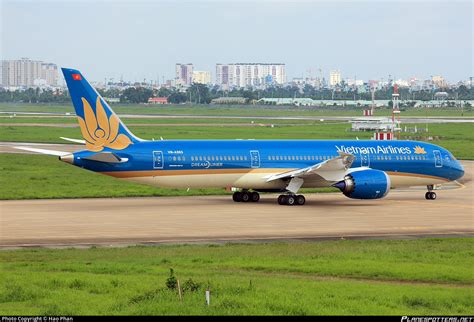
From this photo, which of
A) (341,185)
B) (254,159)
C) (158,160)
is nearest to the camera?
(158,160)

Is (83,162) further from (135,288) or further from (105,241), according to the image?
(135,288)

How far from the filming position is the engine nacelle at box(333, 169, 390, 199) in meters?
50.0

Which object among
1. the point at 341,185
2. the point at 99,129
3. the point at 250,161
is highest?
the point at 99,129

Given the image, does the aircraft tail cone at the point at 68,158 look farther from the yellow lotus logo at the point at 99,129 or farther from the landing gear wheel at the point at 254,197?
the landing gear wheel at the point at 254,197

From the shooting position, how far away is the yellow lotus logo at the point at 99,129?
1861 inches

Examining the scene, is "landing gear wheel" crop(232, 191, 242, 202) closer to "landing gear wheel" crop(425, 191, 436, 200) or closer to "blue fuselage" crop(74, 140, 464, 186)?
"blue fuselage" crop(74, 140, 464, 186)

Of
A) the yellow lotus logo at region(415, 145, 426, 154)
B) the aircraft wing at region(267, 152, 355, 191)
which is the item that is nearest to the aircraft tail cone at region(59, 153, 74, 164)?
the aircraft wing at region(267, 152, 355, 191)

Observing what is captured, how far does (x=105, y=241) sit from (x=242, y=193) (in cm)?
1680

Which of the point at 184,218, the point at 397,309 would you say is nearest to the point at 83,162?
the point at 184,218

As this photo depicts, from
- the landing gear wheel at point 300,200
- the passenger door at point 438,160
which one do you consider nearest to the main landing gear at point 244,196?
the landing gear wheel at point 300,200

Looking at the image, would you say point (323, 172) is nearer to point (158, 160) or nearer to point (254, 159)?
point (254, 159)

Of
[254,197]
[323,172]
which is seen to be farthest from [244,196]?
[323,172]

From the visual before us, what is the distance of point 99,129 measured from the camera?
4747 centimetres

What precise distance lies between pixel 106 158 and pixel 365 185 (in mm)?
13272
